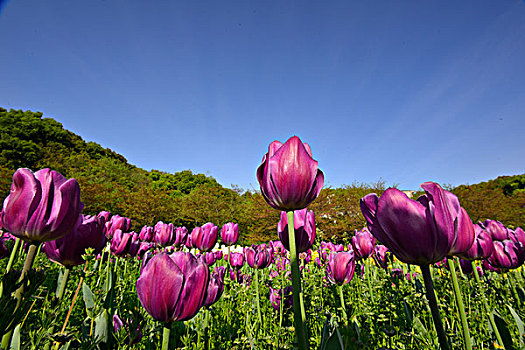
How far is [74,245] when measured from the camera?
4.11ft

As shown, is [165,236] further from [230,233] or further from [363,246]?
[363,246]

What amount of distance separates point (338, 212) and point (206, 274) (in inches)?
361

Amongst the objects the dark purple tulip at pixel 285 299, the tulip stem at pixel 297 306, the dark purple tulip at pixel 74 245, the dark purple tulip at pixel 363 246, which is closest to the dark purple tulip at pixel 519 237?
the dark purple tulip at pixel 363 246

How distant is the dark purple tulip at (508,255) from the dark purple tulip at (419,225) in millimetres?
2152

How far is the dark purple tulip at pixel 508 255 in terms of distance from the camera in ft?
7.25

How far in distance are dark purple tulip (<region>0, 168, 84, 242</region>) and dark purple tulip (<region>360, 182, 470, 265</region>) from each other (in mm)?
1253

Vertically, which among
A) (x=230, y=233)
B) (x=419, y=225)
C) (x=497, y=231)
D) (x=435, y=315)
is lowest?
(x=435, y=315)

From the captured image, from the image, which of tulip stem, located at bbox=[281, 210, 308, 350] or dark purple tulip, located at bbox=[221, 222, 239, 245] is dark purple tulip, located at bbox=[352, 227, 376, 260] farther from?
tulip stem, located at bbox=[281, 210, 308, 350]

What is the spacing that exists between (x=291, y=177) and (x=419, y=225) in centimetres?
48

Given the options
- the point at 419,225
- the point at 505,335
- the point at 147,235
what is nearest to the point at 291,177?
the point at 419,225

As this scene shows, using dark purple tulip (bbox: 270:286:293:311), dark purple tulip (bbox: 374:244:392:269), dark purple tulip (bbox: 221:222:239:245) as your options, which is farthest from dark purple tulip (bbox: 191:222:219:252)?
dark purple tulip (bbox: 374:244:392:269)

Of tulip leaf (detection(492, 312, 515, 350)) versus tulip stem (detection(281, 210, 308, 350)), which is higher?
tulip stem (detection(281, 210, 308, 350))

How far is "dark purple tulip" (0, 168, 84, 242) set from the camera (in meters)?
0.94

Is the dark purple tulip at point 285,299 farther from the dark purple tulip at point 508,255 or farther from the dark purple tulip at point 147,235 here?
the dark purple tulip at point 147,235
